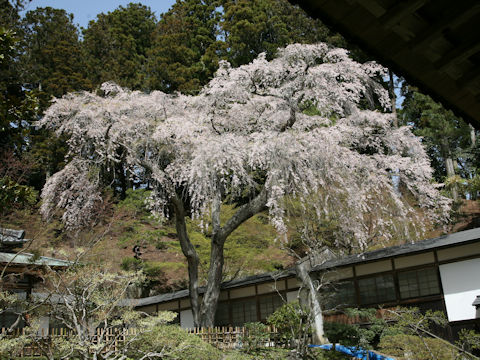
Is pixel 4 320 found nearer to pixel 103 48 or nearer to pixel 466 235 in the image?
pixel 466 235

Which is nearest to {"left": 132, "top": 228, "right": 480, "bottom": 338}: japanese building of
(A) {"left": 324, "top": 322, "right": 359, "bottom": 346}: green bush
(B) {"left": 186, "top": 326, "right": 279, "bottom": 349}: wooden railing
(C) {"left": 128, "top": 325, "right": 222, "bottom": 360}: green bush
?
(A) {"left": 324, "top": 322, "right": 359, "bottom": 346}: green bush

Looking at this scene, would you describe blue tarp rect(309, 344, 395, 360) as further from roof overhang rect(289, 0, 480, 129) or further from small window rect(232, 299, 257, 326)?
roof overhang rect(289, 0, 480, 129)

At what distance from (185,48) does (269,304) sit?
54.4 feet

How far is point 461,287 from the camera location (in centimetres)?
1105

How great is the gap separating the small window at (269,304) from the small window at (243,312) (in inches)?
12.4

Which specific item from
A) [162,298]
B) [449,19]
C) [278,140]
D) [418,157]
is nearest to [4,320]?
[162,298]

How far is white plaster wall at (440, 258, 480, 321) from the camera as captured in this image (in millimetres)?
10852

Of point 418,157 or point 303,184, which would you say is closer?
point 303,184

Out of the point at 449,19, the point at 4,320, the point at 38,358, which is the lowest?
the point at 38,358

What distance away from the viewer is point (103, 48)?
87.9 ft

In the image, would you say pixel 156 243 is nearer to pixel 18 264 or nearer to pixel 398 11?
pixel 18 264

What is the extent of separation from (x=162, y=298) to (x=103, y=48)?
17.0 m

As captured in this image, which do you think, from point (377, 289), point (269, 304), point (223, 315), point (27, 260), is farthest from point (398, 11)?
point (223, 315)

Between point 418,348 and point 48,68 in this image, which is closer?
point 418,348
